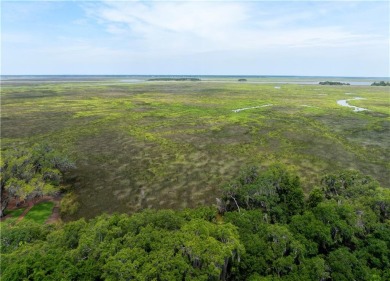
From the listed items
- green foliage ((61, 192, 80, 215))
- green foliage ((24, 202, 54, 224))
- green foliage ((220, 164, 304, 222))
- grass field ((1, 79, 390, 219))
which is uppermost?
green foliage ((220, 164, 304, 222))

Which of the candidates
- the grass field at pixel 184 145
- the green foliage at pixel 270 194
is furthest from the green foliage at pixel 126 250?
the grass field at pixel 184 145

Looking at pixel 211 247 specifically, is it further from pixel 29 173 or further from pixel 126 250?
pixel 29 173

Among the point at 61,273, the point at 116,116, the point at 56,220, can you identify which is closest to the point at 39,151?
the point at 56,220

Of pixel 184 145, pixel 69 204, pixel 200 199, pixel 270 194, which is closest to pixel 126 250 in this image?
pixel 270 194

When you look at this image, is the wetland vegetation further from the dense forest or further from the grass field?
the grass field

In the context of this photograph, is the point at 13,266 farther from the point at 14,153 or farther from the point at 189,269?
the point at 14,153

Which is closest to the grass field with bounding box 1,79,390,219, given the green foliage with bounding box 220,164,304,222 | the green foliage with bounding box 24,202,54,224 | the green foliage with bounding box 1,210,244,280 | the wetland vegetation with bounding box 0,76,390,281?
the wetland vegetation with bounding box 0,76,390,281
